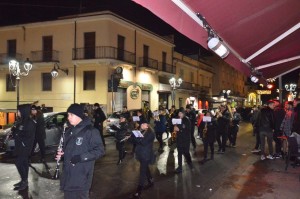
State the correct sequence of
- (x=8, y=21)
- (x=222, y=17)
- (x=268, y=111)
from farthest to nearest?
(x=8, y=21) → (x=268, y=111) → (x=222, y=17)

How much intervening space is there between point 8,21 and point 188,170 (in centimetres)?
2915

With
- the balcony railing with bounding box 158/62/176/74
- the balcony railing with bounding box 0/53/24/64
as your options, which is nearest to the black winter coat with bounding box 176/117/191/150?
the balcony railing with bounding box 0/53/24/64

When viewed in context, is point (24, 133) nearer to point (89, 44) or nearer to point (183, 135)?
point (183, 135)

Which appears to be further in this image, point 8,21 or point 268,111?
point 8,21

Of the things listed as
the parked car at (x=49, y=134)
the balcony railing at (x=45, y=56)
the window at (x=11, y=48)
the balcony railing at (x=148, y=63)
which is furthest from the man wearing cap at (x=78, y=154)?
the window at (x=11, y=48)

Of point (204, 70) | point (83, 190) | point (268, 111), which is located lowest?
point (83, 190)

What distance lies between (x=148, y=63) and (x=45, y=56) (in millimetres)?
9589

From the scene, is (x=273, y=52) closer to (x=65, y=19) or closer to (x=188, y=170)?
(x=188, y=170)

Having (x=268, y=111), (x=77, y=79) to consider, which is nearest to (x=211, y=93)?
(x=77, y=79)

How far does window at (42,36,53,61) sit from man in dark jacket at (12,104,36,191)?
23115mm

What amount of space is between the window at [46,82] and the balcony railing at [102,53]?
3.47 m

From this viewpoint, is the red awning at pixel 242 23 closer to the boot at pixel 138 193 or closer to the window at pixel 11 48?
the boot at pixel 138 193

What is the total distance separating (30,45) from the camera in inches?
1224

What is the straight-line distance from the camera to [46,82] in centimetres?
3053
